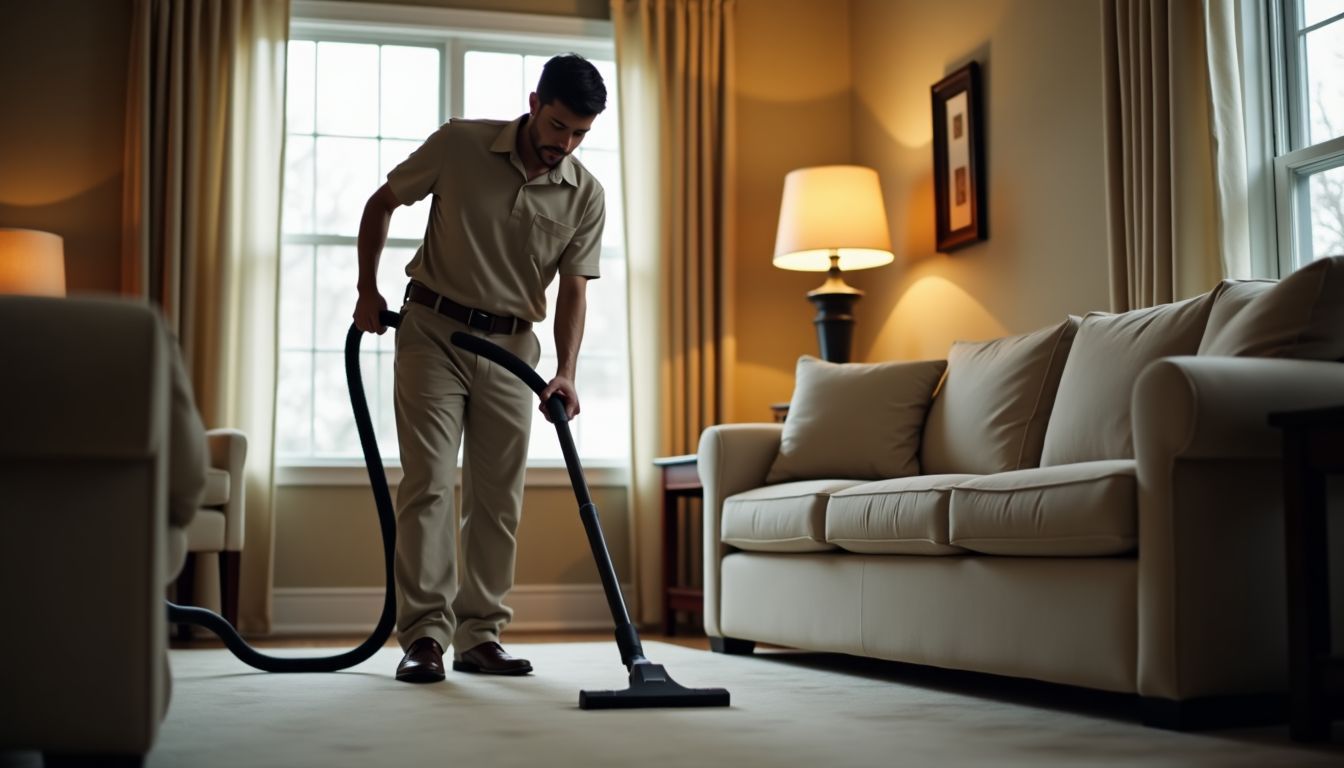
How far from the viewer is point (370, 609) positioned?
203 inches

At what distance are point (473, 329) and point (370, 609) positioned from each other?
2316 millimetres

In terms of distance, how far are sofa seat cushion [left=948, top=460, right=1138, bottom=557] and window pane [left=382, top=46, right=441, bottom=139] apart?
131 inches

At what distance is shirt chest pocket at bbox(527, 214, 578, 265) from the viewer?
3.24 meters

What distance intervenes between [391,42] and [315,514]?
6.23 ft

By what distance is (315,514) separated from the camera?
17.0ft

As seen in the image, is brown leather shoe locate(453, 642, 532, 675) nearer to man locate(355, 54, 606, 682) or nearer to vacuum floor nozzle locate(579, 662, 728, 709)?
man locate(355, 54, 606, 682)

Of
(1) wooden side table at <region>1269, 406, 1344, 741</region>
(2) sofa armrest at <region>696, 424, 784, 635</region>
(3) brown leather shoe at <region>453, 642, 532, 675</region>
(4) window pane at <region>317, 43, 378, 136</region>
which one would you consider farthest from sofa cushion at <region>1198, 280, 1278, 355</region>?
(4) window pane at <region>317, 43, 378, 136</region>

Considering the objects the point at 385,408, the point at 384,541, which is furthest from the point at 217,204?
the point at 384,541

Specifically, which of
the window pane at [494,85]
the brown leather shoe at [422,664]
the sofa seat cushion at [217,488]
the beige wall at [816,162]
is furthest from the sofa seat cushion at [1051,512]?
the window pane at [494,85]

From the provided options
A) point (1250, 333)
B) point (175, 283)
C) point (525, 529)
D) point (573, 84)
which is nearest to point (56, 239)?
point (175, 283)

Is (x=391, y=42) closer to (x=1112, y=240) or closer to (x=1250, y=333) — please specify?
(x=1112, y=240)

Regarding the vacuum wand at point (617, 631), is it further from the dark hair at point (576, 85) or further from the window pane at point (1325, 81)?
the window pane at point (1325, 81)

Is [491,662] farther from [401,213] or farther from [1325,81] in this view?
[401,213]

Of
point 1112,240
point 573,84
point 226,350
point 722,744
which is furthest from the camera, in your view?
point 226,350
